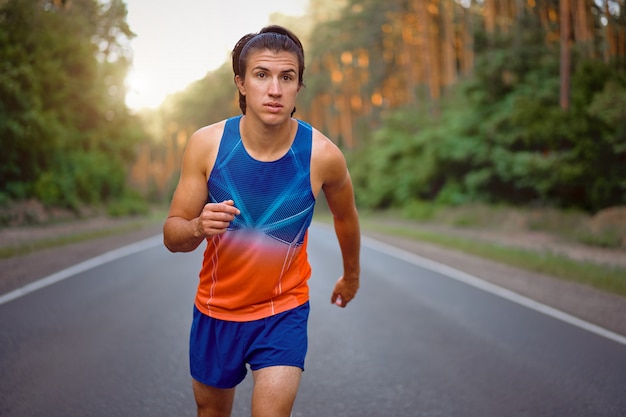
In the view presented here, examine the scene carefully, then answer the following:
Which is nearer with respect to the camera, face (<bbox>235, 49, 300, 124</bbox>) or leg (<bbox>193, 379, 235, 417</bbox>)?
face (<bbox>235, 49, 300, 124</bbox>)

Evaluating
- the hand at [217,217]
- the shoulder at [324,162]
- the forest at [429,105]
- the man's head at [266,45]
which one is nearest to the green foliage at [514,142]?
the forest at [429,105]

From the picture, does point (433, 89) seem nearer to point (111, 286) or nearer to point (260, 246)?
point (111, 286)

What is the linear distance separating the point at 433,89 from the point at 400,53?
9729mm

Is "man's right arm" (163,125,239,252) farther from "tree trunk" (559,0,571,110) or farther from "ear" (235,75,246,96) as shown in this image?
"tree trunk" (559,0,571,110)

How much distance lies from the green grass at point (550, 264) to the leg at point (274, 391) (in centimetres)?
814

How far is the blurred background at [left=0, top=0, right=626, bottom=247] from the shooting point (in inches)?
766

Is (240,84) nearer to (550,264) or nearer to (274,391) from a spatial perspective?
(274,391)

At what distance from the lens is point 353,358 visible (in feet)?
18.2

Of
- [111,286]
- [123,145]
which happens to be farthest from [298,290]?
[123,145]

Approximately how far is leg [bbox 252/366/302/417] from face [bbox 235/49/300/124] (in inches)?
38.9

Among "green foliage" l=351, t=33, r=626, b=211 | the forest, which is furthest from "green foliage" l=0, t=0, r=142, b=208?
"green foliage" l=351, t=33, r=626, b=211

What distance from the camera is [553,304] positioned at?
331 inches

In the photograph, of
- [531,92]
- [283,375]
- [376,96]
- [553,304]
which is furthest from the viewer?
[376,96]

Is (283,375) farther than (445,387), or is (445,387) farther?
(445,387)
